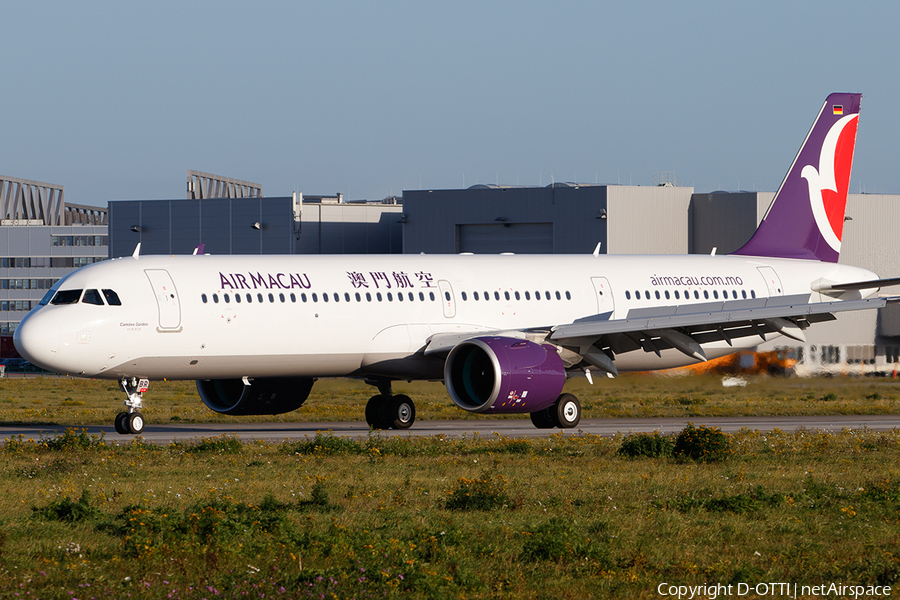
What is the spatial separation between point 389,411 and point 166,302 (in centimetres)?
671

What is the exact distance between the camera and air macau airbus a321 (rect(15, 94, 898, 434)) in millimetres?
26188

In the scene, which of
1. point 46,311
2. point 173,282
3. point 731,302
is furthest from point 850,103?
point 46,311

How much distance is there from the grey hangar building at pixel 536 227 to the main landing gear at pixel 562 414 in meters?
16.1

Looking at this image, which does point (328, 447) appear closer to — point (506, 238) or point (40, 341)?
point (40, 341)

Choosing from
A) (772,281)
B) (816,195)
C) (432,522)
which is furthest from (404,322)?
(816,195)

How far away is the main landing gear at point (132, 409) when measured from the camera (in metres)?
26.9

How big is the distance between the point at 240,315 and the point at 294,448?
4.85m

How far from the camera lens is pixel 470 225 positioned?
2891 inches

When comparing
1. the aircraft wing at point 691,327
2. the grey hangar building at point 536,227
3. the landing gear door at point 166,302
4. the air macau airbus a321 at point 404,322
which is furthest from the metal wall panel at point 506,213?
the landing gear door at point 166,302

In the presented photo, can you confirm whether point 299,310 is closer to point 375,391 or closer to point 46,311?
point 46,311

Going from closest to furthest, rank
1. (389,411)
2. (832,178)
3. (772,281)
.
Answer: (389,411) → (772,281) → (832,178)

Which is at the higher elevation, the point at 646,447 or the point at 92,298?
the point at 92,298

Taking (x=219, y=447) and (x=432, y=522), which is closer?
(x=432, y=522)

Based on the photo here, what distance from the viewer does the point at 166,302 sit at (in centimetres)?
2639
